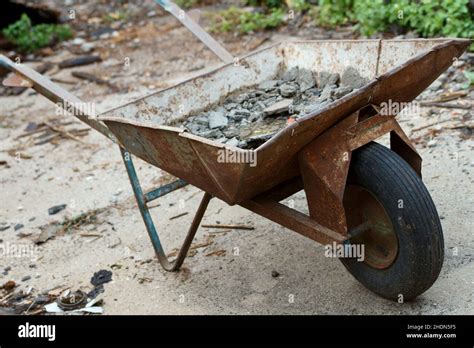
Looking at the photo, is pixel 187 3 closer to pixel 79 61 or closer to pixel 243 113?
pixel 79 61

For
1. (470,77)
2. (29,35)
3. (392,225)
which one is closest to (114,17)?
(29,35)

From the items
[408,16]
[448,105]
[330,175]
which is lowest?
[448,105]

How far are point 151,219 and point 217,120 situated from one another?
68 centimetres

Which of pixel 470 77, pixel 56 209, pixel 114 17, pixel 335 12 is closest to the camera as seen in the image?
pixel 56 209

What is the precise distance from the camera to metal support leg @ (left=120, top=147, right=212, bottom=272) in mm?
3781

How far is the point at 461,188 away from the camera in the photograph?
4.22 meters

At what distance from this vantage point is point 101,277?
4.08 m

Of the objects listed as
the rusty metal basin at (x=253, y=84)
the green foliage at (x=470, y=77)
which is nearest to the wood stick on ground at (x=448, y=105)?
the green foliage at (x=470, y=77)

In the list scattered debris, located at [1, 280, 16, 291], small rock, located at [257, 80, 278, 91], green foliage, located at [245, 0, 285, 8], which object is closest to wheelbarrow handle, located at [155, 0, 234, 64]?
small rock, located at [257, 80, 278, 91]

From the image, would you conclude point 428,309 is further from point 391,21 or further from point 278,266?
point 391,21

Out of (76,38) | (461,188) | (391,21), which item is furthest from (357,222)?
(76,38)

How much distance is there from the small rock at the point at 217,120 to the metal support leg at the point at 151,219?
0.37 meters

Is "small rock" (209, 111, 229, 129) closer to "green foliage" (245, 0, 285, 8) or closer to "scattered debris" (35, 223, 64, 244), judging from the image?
"scattered debris" (35, 223, 64, 244)

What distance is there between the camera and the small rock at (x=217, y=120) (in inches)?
148
